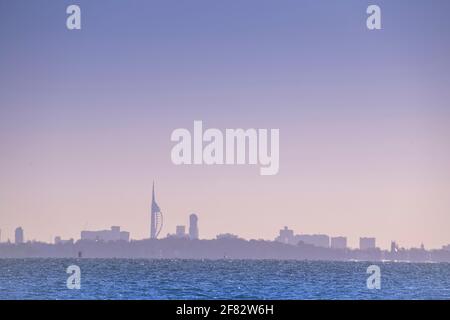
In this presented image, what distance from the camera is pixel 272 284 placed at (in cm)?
6244

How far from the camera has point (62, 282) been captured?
59375mm

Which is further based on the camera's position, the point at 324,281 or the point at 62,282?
the point at 324,281

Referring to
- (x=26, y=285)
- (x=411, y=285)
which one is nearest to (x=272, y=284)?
(x=411, y=285)

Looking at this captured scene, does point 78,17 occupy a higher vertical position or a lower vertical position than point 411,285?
higher

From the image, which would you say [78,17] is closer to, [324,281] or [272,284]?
[272,284]
